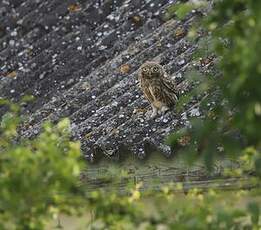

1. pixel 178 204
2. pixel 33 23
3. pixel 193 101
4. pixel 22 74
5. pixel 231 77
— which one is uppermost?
pixel 33 23

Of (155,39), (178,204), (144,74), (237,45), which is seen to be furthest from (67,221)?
(237,45)

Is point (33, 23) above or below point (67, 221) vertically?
above

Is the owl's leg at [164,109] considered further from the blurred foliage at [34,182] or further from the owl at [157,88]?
the blurred foliage at [34,182]

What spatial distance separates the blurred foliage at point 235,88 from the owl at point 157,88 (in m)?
2.28

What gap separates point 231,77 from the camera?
115 inches

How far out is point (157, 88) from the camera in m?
5.75

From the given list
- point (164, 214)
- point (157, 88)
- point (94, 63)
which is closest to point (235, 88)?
point (164, 214)

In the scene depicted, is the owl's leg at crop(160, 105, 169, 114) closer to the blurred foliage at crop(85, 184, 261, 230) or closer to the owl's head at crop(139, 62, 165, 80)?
the owl's head at crop(139, 62, 165, 80)

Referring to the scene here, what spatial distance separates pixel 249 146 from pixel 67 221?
261 centimetres

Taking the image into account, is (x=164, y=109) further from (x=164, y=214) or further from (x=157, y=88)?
(x=164, y=214)

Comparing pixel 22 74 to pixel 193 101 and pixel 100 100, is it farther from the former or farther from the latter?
pixel 193 101

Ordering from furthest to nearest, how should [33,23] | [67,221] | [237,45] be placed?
[33,23] → [67,221] → [237,45]

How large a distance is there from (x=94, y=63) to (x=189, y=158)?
3.94 metres

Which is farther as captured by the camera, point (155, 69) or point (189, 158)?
point (155, 69)
